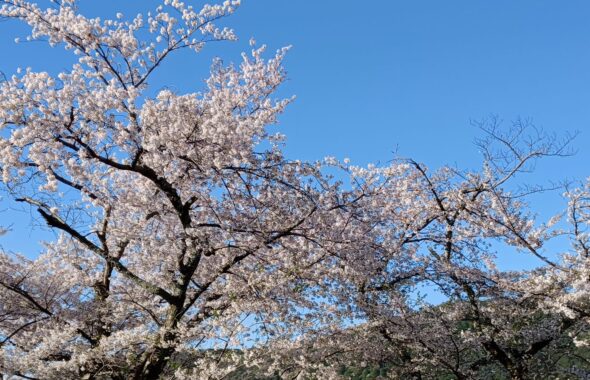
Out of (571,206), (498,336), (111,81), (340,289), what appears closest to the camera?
(111,81)

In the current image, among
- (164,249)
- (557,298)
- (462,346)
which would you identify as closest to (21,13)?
(164,249)

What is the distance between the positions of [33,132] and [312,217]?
5.34 meters

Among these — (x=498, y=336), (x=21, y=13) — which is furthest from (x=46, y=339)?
(x=498, y=336)

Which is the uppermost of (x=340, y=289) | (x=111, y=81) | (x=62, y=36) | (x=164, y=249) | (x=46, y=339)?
(x=62, y=36)

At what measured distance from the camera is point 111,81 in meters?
10.2

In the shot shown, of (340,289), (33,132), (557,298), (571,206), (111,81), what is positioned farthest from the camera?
(340,289)

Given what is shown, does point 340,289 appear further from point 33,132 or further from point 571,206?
point 33,132

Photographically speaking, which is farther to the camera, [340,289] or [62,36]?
[340,289]

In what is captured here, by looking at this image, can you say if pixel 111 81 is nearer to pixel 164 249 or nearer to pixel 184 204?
pixel 184 204

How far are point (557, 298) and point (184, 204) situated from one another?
311 inches

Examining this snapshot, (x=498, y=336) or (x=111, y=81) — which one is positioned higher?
(x=111, y=81)

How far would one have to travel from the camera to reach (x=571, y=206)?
12.3 meters

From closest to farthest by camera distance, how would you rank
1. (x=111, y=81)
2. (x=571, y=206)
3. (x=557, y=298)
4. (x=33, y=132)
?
(x=33, y=132)
(x=111, y=81)
(x=557, y=298)
(x=571, y=206)

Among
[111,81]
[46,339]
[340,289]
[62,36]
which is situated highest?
[62,36]
